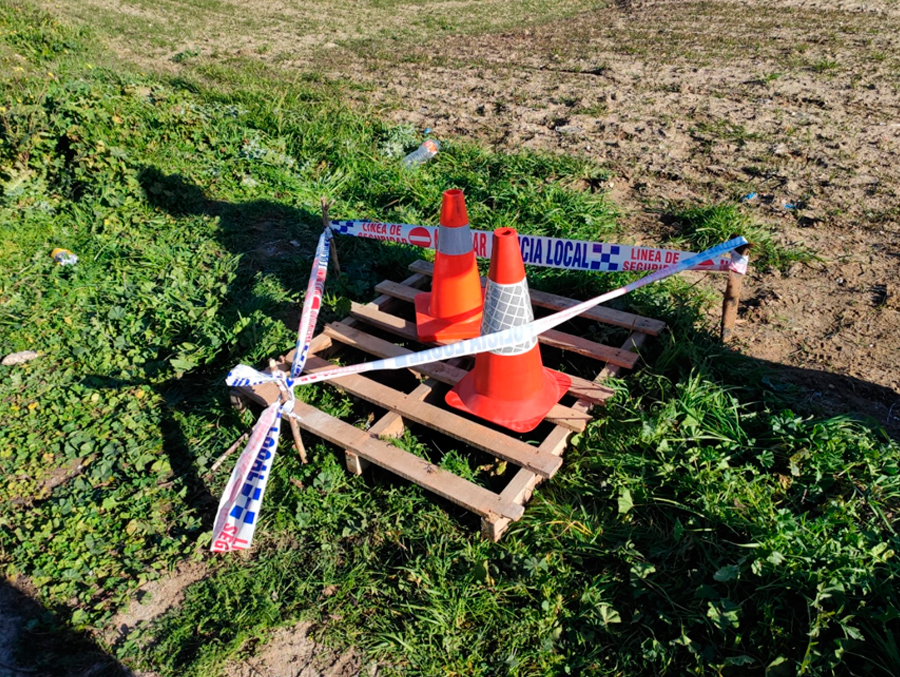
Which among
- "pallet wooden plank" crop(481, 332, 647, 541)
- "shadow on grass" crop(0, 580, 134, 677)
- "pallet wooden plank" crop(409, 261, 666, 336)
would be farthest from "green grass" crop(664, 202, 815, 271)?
"shadow on grass" crop(0, 580, 134, 677)

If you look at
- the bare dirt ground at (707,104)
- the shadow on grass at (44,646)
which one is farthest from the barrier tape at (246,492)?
the bare dirt ground at (707,104)

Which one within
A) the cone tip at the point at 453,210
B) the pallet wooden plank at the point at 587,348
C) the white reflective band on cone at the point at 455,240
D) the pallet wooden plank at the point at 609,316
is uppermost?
the cone tip at the point at 453,210

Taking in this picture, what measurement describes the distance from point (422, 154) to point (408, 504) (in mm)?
4087

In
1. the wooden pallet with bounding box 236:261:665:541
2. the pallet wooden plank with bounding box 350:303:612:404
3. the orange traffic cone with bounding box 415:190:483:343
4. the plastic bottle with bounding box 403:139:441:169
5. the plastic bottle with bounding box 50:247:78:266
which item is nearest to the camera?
the wooden pallet with bounding box 236:261:665:541

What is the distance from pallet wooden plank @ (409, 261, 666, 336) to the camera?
12.4 feet

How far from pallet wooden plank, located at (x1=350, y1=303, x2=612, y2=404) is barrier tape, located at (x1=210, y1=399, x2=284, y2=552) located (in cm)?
108

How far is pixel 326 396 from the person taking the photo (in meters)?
3.73

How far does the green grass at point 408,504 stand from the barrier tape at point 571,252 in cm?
36

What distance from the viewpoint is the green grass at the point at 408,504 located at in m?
2.49

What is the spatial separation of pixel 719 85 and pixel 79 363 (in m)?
7.35

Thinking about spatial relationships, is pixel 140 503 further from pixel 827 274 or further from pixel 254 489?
pixel 827 274

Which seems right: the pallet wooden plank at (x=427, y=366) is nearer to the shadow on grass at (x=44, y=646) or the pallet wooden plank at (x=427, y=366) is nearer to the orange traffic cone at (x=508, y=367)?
the orange traffic cone at (x=508, y=367)

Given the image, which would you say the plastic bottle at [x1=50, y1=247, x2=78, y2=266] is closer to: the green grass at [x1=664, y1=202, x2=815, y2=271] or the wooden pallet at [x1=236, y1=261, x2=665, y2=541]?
the wooden pallet at [x1=236, y1=261, x2=665, y2=541]

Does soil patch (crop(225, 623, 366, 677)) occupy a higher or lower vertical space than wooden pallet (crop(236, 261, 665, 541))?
lower
